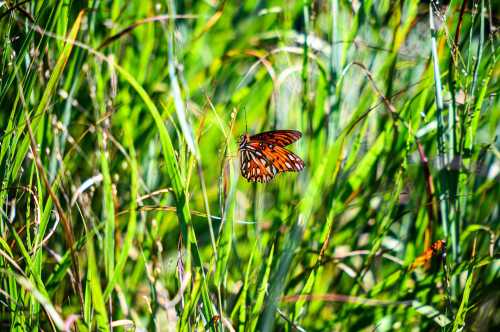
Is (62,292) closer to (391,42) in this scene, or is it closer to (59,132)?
(59,132)

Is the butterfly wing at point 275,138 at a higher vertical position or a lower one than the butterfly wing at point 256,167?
higher

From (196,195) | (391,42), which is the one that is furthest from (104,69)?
(391,42)

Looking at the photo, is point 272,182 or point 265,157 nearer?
point 265,157

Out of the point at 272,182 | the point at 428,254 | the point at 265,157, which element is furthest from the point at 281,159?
the point at 428,254

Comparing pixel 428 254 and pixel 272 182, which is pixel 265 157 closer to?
pixel 272 182

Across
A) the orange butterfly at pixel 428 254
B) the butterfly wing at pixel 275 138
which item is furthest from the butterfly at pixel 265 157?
the orange butterfly at pixel 428 254

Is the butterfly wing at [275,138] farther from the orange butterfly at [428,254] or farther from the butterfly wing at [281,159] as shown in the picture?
the orange butterfly at [428,254]
